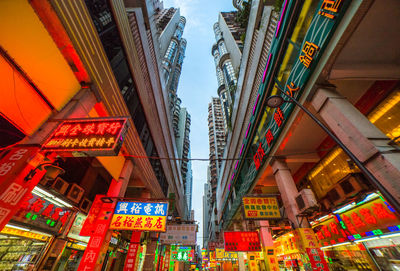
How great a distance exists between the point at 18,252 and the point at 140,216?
4540mm

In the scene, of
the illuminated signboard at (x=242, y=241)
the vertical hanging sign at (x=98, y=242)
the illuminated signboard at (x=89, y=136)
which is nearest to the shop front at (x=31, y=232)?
the vertical hanging sign at (x=98, y=242)

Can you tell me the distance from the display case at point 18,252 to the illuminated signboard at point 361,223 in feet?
45.6

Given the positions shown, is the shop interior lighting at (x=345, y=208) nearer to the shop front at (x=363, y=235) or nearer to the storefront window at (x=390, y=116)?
the shop front at (x=363, y=235)

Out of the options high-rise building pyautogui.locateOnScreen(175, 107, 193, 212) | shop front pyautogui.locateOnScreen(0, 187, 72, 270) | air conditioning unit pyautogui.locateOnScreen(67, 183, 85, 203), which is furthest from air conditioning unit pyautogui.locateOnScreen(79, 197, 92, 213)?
high-rise building pyautogui.locateOnScreen(175, 107, 193, 212)

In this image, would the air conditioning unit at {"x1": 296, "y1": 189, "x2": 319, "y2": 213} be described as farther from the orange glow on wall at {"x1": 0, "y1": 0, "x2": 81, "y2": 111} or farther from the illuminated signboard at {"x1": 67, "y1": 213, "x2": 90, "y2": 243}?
the illuminated signboard at {"x1": 67, "y1": 213, "x2": 90, "y2": 243}

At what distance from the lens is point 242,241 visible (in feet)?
37.0

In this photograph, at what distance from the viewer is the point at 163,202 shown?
315 inches

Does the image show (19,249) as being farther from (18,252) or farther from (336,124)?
(336,124)

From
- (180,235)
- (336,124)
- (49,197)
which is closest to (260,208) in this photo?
(336,124)

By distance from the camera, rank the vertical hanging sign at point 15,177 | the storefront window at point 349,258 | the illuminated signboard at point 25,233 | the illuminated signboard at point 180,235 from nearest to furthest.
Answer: the vertical hanging sign at point 15,177 < the illuminated signboard at point 25,233 < the storefront window at point 349,258 < the illuminated signboard at point 180,235

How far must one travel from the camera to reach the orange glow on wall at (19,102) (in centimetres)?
430

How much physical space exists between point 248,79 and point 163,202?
11.4 meters

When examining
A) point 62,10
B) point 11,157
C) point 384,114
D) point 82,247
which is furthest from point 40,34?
point 384,114

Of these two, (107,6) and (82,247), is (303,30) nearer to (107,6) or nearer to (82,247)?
(107,6)
